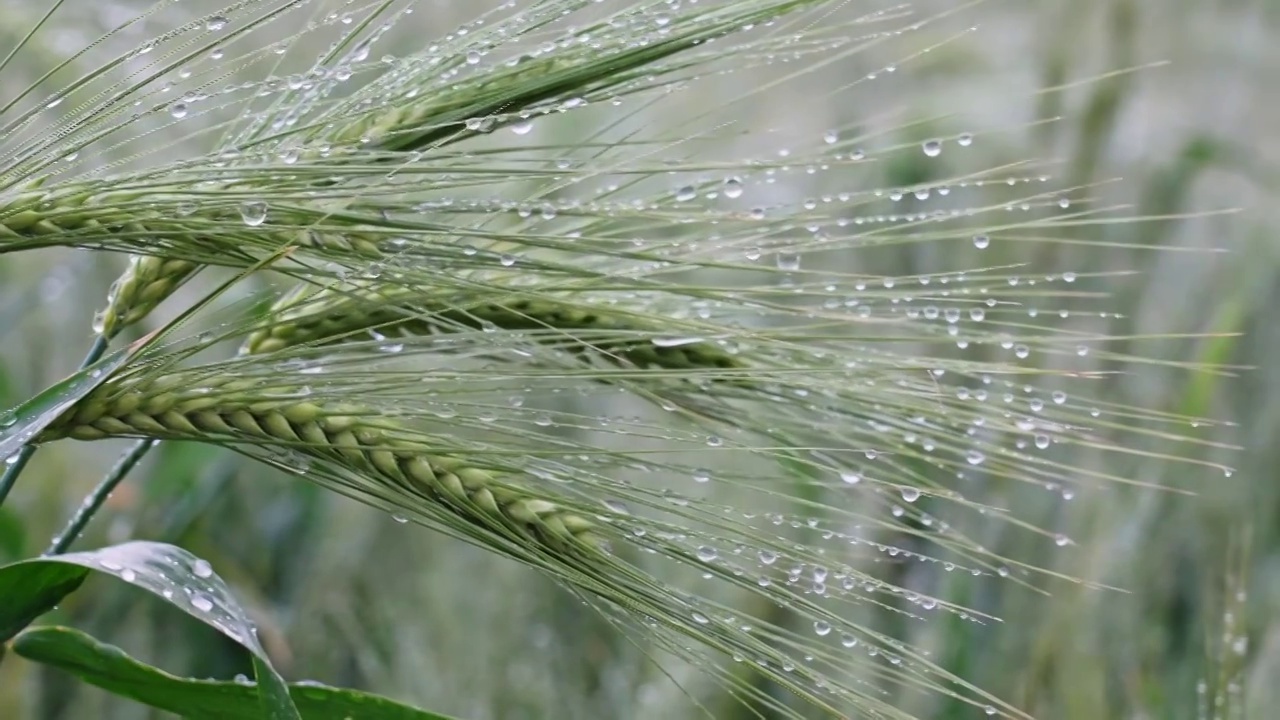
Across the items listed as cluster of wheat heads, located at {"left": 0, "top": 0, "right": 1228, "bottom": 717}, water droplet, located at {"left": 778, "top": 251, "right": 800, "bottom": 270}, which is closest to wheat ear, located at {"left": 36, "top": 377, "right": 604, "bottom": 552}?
cluster of wheat heads, located at {"left": 0, "top": 0, "right": 1228, "bottom": 717}

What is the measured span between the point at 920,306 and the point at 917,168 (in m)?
1.01

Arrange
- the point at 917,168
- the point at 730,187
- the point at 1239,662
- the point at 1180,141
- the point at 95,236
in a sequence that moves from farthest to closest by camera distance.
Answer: the point at 1180,141, the point at 917,168, the point at 1239,662, the point at 730,187, the point at 95,236

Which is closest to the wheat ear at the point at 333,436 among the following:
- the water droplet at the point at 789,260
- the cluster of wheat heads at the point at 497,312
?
the cluster of wheat heads at the point at 497,312

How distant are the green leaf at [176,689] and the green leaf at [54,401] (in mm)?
102

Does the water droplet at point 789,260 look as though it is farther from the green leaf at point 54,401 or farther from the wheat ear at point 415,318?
the green leaf at point 54,401

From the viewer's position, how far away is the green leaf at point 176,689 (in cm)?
53

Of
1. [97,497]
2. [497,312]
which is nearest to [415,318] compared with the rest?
[497,312]

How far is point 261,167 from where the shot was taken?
1.46 feet

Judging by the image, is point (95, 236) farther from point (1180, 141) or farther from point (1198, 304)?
point (1180, 141)

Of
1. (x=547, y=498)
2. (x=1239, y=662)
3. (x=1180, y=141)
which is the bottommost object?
(x=1239, y=662)

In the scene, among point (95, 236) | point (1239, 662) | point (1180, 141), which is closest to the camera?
point (95, 236)

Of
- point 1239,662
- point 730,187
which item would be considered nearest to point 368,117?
point 730,187

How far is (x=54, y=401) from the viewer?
0.47 meters

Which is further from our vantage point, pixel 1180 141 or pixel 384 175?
pixel 1180 141
